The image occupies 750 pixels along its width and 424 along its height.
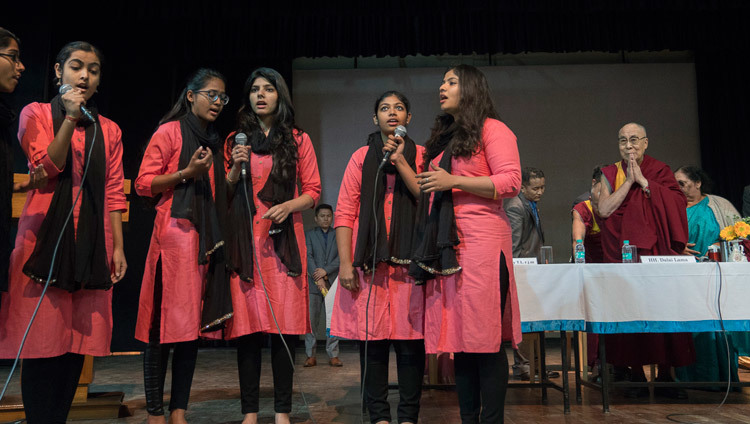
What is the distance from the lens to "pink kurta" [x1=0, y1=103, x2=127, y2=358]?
1832 mm

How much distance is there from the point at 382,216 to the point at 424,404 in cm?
133

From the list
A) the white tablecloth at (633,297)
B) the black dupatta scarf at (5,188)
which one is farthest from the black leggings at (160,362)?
the white tablecloth at (633,297)

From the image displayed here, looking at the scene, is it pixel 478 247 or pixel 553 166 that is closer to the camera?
pixel 478 247

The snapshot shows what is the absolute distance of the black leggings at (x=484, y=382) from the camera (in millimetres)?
1956

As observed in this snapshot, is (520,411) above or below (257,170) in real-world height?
below

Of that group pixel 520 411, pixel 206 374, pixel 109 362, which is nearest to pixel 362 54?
pixel 206 374

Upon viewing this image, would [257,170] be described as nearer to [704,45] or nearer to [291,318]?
[291,318]

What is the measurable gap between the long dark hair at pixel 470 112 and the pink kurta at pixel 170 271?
106 cm

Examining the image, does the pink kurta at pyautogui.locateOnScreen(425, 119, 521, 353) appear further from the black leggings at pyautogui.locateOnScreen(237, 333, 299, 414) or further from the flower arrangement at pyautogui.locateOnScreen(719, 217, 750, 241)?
the flower arrangement at pyautogui.locateOnScreen(719, 217, 750, 241)

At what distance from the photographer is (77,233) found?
1951mm

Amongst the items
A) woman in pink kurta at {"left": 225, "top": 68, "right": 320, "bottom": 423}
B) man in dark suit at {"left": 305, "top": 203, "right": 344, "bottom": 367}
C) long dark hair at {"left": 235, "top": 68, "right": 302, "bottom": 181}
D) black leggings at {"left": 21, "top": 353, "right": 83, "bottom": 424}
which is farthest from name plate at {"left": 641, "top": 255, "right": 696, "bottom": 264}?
man in dark suit at {"left": 305, "top": 203, "right": 344, "bottom": 367}

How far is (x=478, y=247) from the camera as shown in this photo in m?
2.00

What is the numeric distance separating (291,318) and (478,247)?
0.85m

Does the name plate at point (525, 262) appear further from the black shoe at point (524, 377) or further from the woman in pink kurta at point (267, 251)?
the black shoe at point (524, 377)
